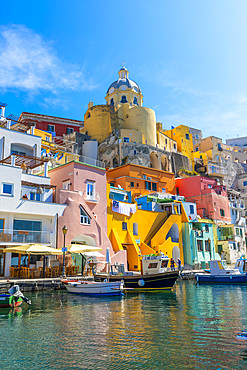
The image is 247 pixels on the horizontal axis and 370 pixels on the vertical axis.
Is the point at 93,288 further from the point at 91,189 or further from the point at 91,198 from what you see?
the point at 91,189

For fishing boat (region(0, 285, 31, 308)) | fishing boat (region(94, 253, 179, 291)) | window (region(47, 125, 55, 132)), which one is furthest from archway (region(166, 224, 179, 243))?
window (region(47, 125, 55, 132))

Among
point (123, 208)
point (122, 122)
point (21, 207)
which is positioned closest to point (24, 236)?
point (21, 207)

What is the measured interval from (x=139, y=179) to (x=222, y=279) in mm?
19455

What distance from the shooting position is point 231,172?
78.3 meters

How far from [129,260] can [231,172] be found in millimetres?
51226

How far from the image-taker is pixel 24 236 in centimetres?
2491

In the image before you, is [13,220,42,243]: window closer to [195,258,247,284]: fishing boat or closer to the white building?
the white building

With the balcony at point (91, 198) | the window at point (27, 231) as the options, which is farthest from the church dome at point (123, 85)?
the window at point (27, 231)

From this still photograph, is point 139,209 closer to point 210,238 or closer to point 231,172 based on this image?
point 210,238

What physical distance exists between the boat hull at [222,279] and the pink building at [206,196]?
1708cm

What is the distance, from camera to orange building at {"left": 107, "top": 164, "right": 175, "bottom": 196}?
46.1 meters

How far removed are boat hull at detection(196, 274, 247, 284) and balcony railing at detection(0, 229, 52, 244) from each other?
14670mm

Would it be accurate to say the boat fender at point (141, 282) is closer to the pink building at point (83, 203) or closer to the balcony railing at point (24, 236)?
the pink building at point (83, 203)

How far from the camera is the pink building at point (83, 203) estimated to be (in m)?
28.5
